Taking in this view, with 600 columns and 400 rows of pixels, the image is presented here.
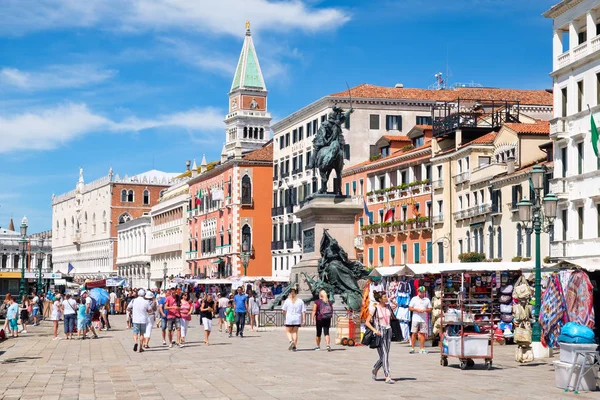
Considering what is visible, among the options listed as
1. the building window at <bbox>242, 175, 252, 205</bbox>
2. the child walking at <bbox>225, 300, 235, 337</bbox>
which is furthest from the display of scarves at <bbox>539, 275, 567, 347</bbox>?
the building window at <bbox>242, 175, 252, 205</bbox>

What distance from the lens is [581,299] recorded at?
68.0 feet

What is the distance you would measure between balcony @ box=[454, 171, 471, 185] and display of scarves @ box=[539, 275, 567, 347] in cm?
3886

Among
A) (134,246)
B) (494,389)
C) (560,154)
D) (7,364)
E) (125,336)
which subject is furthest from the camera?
(134,246)

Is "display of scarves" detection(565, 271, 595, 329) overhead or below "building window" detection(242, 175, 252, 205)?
below

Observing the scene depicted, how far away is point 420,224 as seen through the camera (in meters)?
66.3

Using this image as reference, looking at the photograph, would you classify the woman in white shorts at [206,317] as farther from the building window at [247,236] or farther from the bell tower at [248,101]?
the bell tower at [248,101]

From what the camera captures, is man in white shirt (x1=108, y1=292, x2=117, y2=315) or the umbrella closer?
the umbrella

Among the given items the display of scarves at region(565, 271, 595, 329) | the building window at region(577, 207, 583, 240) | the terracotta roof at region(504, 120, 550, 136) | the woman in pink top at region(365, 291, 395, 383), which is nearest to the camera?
the woman in pink top at region(365, 291, 395, 383)

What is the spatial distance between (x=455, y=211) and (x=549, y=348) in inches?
1545

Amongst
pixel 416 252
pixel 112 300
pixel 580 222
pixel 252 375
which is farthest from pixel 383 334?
pixel 416 252

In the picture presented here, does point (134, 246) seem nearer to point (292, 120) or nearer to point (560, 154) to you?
point (292, 120)

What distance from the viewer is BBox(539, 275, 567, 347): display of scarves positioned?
21.2m

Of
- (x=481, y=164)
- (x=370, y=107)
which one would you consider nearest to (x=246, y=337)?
(x=481, y=164)

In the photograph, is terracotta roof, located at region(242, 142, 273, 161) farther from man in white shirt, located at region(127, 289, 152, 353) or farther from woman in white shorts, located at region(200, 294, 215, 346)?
man in white shirt, located at region(127, 289, 152, 353)
